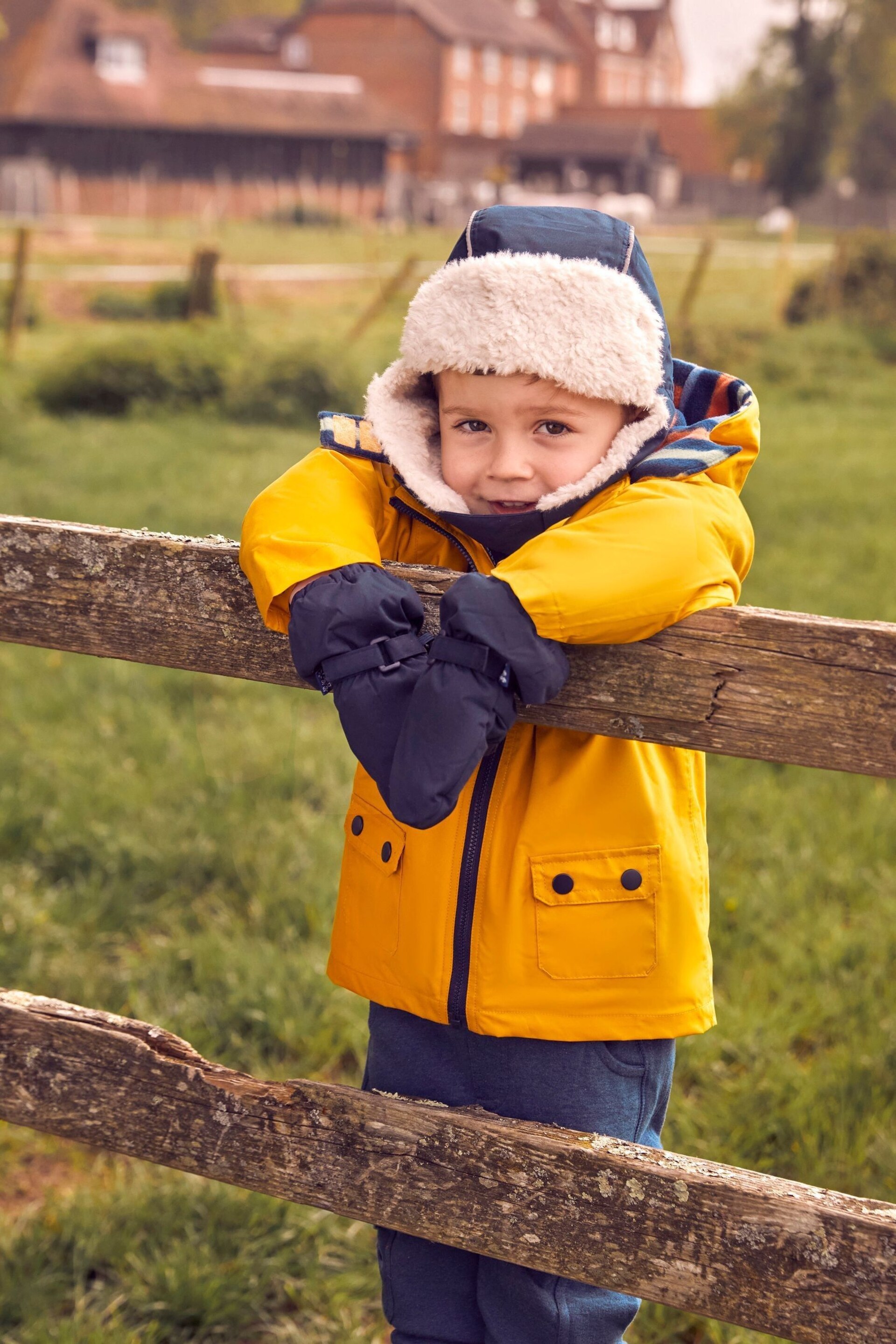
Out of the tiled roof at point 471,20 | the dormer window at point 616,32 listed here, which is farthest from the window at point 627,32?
the tiled roof at point 471,20

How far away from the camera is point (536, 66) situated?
3022 inches

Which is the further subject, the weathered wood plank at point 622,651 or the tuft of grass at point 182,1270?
the tuft of grass at point 182,1270

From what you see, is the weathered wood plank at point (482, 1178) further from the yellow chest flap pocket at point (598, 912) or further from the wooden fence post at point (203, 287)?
the wooden fence post at point (203, 287)

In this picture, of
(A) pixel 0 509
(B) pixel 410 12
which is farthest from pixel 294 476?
(B) pixel 410 12

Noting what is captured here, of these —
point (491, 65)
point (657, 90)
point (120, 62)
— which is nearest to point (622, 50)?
point (657, 90)

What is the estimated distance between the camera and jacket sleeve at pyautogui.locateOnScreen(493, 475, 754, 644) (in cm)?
132

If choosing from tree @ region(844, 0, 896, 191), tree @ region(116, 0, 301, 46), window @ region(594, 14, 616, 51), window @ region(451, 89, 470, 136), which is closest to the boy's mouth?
tree @ region(844, 0, 896, 191)

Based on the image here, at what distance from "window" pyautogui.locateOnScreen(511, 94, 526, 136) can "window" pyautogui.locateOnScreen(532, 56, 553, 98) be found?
1.76m

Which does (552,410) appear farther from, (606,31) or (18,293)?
(606,31)

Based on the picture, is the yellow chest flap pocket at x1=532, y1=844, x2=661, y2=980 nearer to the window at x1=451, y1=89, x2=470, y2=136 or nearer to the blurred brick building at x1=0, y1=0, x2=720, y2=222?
the blurred brick building at x1=0, y1=0, x2=720, y2=222

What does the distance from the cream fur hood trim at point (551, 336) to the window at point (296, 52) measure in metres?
77.6

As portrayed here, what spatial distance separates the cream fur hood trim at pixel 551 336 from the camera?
4.98 ft

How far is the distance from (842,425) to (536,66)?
7357 centimetres

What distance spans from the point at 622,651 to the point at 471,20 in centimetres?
7904
